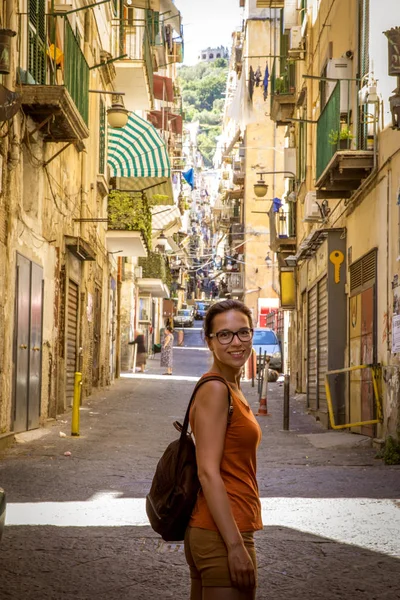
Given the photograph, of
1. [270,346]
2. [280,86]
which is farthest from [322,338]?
[270,346]

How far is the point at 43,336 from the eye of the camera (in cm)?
1636

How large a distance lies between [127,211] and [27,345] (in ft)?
43.6

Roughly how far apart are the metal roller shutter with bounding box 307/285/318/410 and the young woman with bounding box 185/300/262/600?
1729 cm

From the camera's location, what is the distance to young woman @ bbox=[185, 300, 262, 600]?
3.09 m

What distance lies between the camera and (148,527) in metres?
7.53

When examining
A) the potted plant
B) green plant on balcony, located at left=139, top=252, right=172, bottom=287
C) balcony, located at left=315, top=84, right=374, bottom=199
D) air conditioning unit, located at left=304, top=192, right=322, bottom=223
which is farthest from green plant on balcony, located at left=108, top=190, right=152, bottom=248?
green plant on balcony, located at left=139, top=252, right=172, bottom=287

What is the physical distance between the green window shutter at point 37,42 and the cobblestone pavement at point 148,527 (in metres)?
5.23

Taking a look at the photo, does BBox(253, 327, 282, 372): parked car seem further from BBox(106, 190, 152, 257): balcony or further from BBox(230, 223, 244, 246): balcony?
BBox(230, 223, 244, 246): balcony

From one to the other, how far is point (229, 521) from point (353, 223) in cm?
1425

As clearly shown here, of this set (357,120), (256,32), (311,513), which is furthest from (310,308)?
(256,32)

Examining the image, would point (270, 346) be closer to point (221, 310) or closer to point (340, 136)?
point (340, 136)

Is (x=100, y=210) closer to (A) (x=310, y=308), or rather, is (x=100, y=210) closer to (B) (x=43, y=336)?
(A) (x=310, y=308)

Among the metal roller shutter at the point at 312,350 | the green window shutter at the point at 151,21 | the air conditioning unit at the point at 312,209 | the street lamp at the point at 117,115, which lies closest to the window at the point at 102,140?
the street lamp at the point at 117,115

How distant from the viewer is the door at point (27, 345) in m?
13.8
